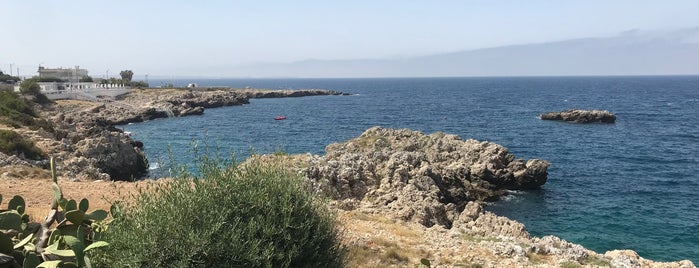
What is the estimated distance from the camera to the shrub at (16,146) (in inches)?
1256

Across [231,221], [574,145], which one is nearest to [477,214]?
[231,221]

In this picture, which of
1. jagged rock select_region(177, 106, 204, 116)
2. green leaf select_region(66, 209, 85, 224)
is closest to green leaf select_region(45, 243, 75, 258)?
green leaf select_region(66, 209, 85, 224)

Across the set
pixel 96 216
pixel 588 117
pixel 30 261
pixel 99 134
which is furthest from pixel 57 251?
pixel 588 117

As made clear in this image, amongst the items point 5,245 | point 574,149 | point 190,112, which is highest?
point 5,245

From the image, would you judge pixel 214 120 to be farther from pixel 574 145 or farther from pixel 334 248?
pixel 334 248

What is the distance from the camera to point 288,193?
9438mm

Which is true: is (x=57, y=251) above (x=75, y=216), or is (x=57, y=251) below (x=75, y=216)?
below

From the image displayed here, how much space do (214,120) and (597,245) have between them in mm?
78542

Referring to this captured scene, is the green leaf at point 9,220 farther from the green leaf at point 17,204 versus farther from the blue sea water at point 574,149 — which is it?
the blue sea water at point 574,149

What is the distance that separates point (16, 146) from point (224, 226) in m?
31.2

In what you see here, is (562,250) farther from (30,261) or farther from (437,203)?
(30,261)

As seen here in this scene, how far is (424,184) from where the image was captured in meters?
30.9

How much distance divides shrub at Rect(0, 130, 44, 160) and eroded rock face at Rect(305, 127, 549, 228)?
18.7 m

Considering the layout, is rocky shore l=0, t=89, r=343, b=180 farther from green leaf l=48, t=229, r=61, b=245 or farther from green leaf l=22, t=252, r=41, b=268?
green leaf l=22, t=252, r=41, b=268
